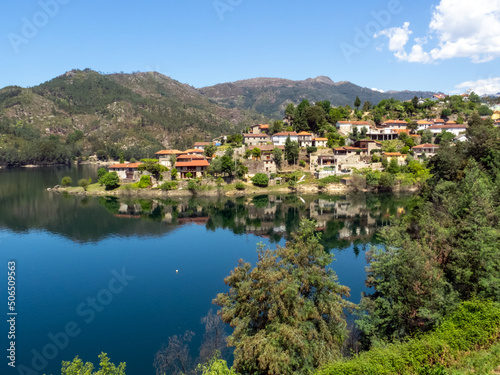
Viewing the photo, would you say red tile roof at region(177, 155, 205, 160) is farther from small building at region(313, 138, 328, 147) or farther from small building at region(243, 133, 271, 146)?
small building at region(313, 138, 328, 147)

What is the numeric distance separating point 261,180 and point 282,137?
1806 centimetres

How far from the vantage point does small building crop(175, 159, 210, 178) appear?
252ft

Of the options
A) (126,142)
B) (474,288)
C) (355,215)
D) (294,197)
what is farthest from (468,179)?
(126,142)

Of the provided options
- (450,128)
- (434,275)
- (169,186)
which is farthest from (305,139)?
(434,275)

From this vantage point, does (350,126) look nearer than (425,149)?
No

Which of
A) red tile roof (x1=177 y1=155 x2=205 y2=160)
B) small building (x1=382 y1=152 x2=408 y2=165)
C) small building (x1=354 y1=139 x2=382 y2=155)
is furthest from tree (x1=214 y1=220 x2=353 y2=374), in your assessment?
small building (x1=354 y1=139 x2=382 y2=155)

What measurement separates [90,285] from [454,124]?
92300mm

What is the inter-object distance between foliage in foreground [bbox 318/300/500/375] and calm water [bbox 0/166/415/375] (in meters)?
12.0

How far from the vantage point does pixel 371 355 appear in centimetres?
1280

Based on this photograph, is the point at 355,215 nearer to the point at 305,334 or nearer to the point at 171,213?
the point at 171,213

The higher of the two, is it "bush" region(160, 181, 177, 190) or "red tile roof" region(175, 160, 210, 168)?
"red tile roof" region(175, 160, 210, 168)

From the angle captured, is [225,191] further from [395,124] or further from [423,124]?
[423,124]

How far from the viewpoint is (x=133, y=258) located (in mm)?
37281

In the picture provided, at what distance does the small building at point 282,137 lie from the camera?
8419 centimetres
